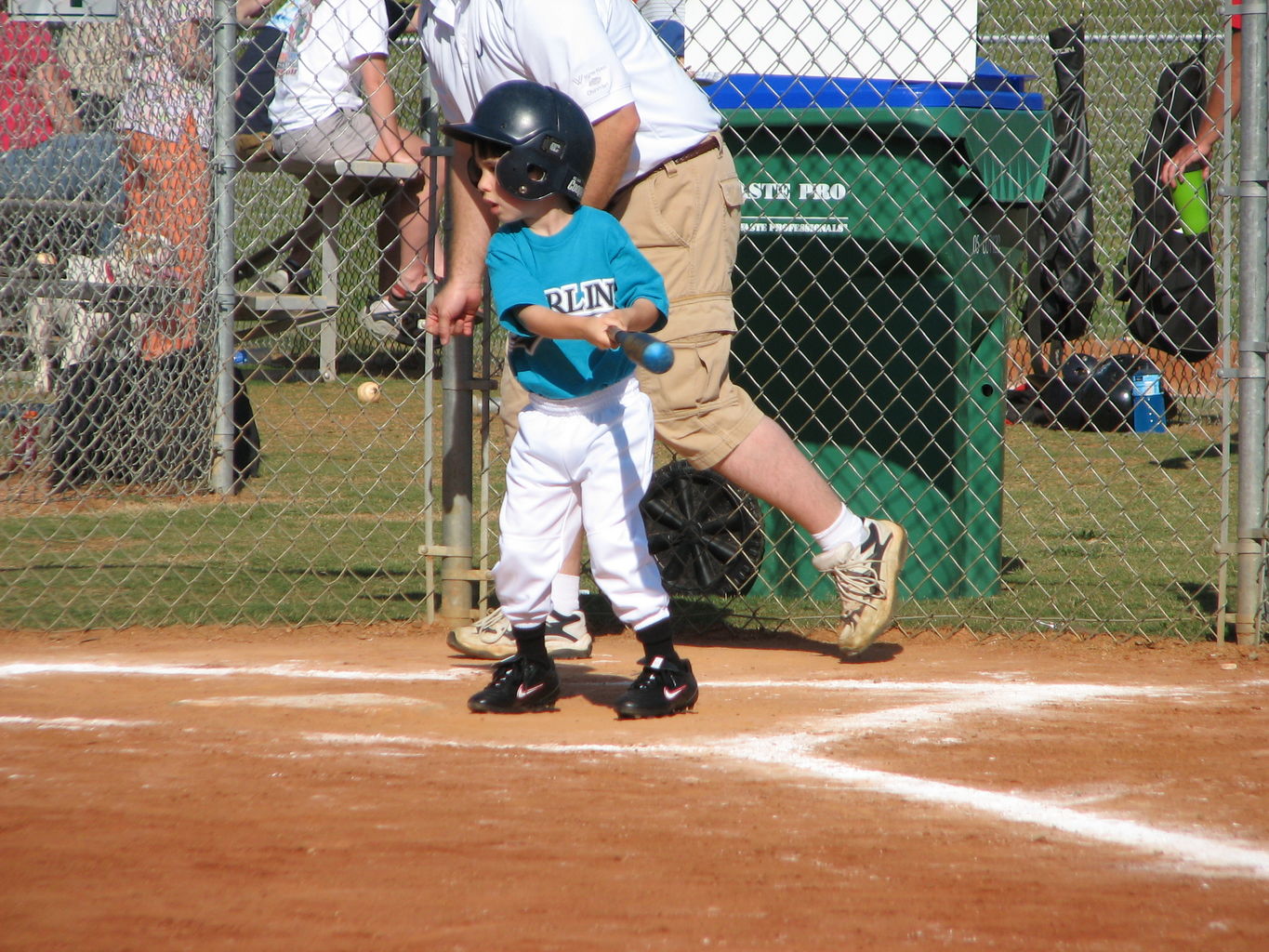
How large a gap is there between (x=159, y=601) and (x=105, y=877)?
2.81 m

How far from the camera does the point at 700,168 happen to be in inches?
153

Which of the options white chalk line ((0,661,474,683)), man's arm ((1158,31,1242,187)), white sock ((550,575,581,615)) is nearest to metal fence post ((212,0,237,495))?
white chalk line ((0,661,474,683))

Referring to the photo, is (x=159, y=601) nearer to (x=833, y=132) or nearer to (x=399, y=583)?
(x=399, y=583)

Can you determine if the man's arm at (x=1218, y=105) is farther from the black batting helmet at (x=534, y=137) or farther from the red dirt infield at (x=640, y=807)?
the black batting helmet at (x=534, y=137)

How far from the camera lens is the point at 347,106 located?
5.65 m

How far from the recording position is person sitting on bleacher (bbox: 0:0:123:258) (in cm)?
691

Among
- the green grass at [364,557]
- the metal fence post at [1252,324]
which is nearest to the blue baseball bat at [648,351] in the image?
the green grass at [364,557]

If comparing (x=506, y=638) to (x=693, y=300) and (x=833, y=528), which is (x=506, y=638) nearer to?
(x=833, y=528)

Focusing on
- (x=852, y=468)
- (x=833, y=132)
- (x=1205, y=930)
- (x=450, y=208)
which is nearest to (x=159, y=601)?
(x=450, y=208)

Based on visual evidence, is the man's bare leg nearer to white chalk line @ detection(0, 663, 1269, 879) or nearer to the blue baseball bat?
white chalk line @ detection(0, 663, 1269, 879)

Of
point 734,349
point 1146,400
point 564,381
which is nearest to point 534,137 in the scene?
point 564,381

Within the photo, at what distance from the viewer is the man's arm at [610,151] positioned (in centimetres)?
358

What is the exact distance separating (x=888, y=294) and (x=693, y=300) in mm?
1160

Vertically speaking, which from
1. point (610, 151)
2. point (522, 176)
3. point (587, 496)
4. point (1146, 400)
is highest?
point (610, 151)
